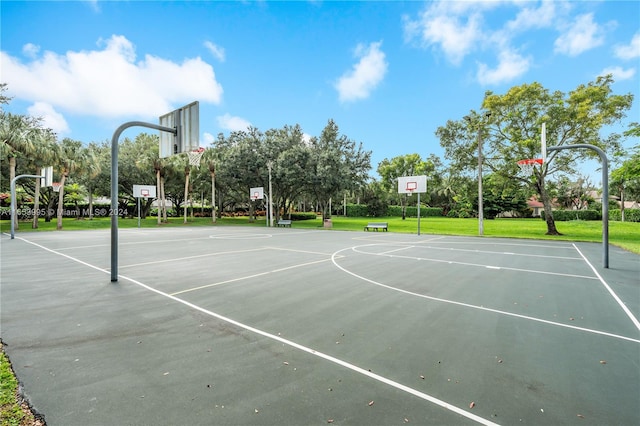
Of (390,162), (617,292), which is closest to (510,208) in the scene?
(390,162)

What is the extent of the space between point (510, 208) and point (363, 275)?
59625 mm

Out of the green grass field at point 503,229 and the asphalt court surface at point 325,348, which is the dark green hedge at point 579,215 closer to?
the green grass field at point 503,229

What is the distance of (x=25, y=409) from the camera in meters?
2.71

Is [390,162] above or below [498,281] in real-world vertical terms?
above

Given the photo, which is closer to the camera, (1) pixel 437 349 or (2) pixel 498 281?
(1) pixel 437 349

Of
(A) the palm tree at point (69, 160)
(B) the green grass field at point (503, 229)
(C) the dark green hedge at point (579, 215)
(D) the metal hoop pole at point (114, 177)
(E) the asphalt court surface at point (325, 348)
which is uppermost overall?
(A) the palm tree at point (69, 160)

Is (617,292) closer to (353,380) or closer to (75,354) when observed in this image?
(353,380)

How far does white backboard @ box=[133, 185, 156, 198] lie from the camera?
32.9 m

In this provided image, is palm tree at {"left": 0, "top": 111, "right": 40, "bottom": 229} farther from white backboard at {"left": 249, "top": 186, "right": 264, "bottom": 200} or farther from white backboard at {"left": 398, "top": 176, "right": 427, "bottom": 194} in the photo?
white backboard at {"left": 398, "top": 176, "right": 427, "bottom": 194}

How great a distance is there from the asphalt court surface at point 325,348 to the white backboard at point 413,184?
666 inches

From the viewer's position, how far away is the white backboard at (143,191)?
108 ft

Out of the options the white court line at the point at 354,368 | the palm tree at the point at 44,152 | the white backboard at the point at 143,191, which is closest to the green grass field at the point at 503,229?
the white backboard at the point at 143,191

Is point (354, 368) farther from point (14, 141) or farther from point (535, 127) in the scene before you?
point (14, 141)

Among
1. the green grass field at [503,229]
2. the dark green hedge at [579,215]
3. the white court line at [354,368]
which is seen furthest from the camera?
the dark green hedge at [579,215]
